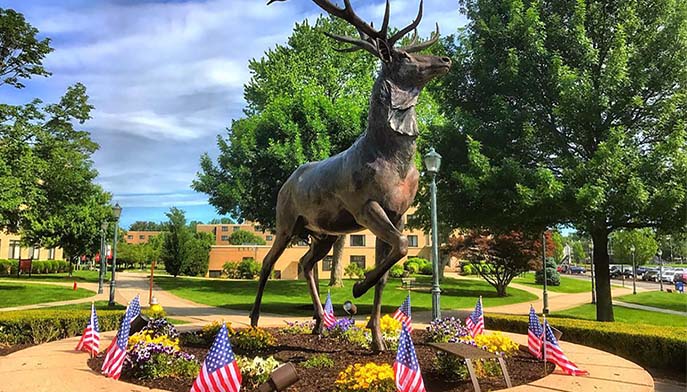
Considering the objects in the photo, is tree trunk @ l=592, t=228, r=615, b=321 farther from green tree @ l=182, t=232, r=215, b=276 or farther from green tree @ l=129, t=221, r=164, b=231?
green tree @ l=129, t=221, r=164, b=231

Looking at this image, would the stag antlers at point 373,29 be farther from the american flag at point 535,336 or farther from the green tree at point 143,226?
the green tree at point 143,226

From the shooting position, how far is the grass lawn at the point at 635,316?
727 inches

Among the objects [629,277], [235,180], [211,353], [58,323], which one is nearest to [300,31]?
[235,180]

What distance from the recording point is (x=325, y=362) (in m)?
6.52

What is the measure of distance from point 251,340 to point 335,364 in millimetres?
1821

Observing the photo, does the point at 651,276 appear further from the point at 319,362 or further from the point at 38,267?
the point at 38,267

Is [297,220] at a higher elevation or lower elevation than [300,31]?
lower

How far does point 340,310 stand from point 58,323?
36.7 ft

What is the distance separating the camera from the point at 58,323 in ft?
39.8

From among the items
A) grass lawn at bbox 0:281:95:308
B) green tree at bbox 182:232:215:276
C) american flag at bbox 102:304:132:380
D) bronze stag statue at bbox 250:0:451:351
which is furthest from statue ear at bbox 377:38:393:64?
green tree at bbox 182:232:215:276

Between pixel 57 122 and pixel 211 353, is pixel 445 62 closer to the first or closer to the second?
pixel 211 353

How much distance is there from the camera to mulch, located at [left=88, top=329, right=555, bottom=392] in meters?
5.77

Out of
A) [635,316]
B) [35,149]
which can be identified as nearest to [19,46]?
[35,149]

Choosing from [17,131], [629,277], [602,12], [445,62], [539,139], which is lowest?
[629,277]
